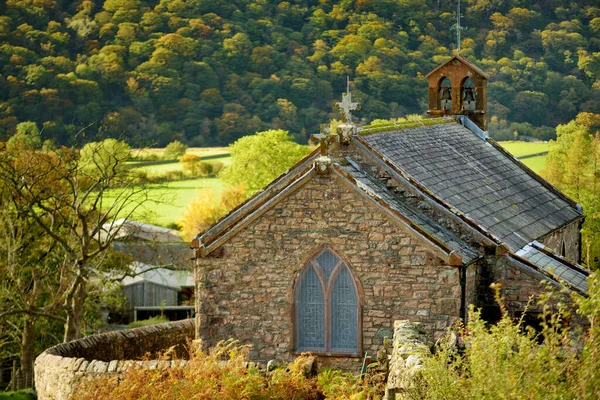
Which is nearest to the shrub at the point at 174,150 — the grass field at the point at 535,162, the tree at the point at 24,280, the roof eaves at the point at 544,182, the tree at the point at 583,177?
the grass field at the point at 535,162

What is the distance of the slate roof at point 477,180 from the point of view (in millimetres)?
19141

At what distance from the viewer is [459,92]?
28719mm

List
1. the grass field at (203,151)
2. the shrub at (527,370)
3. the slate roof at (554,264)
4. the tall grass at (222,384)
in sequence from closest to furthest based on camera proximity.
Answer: the shrub at (527,370), the tall grass at (222,384), the slate roof at (554,264), the grass field at (203,151)

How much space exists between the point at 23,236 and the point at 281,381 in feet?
58.2

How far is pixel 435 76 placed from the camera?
28.7 meters

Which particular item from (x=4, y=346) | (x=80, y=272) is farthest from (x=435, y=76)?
(x=4, y=346)

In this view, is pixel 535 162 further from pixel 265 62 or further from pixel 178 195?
pixel 265 62

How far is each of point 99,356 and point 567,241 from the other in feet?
41.6

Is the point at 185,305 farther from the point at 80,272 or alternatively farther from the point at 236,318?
the point at 236,318

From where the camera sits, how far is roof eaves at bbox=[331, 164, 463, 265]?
16.3m

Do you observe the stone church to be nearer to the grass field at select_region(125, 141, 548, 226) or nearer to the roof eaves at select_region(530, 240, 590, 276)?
the roof eaves at select_region(530, 240, 590, 276)

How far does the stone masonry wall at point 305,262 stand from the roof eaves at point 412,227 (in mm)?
107

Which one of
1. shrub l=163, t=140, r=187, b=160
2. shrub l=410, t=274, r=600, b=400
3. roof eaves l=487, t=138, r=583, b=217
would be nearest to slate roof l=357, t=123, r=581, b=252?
roof eaves l=487, t=138, r=583, b=217

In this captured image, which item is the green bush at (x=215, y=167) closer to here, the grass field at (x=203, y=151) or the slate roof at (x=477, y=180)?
the grass field at (x=203, y=151)
